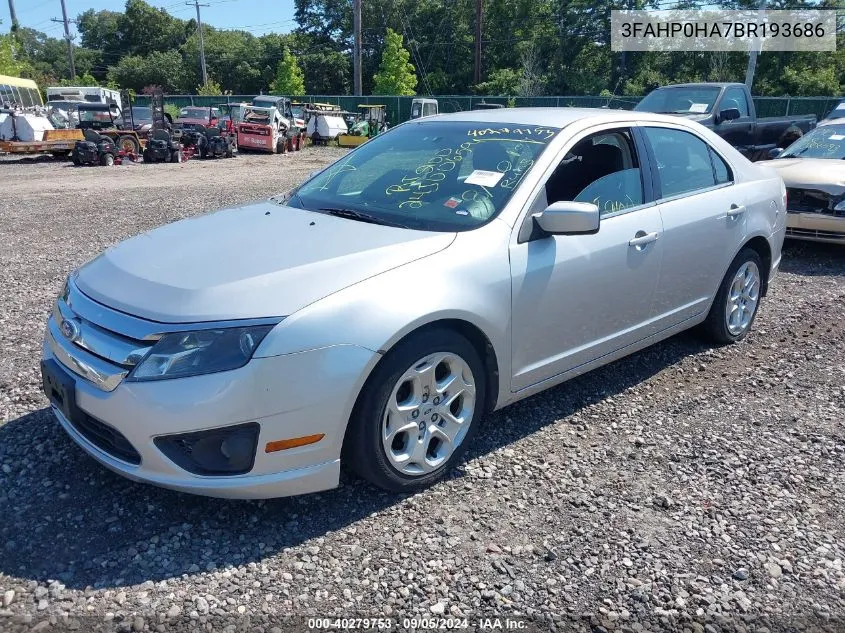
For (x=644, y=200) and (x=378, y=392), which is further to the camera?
(x=644, y=200)

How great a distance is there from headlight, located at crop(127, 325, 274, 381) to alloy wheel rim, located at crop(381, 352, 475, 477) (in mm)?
658

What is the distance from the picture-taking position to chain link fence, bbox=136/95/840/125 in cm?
3064

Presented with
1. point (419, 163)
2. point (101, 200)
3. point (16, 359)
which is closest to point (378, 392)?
point (419, 163)

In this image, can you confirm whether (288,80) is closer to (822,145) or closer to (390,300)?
(822,145)

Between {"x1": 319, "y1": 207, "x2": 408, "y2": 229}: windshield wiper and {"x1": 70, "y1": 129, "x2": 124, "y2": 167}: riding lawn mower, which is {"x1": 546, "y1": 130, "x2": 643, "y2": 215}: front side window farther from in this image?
{"x1": 70, "y1": 129, "x2": 124, "y2": 167}: riding lawn mower

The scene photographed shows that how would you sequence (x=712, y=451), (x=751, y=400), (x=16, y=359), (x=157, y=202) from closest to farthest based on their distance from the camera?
(x=712, y=451)
(x=751, y=400)
(x=16, y=359)
(x=157, y=202)

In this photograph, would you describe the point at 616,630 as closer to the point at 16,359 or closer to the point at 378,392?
the point at 378,392

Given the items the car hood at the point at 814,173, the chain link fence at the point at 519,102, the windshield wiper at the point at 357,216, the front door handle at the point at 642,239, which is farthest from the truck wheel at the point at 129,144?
the front door handle at the point at 642,239

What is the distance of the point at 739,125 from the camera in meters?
11.8

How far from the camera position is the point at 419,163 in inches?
157

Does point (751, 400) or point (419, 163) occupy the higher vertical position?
point (419, 163)

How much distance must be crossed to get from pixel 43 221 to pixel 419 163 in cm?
864

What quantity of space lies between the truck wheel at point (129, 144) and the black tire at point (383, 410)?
2234cm

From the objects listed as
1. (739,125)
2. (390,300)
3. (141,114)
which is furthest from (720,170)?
(141,114)
